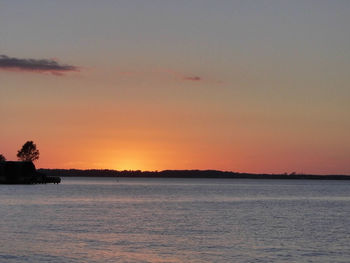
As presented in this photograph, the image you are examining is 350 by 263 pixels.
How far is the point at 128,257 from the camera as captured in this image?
46594mm

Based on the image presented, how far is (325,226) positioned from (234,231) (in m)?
15.6

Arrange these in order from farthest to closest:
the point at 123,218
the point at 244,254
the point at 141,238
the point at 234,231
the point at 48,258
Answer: the point at 123,218
the point at 234,231
the point at 141,238
the point at 244,254
the point at 48,258

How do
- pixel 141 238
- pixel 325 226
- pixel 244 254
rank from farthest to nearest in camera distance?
1. pixel 325 226
2. pixel 141 238
3. pixel 244 254

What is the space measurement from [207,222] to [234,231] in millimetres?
12117

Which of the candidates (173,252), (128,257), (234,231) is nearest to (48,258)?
(128,257)

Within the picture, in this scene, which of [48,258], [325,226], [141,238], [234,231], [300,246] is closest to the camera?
[48,258]

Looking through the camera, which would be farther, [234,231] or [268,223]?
[268,223]

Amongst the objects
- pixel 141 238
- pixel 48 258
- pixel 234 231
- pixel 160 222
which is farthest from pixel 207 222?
pixel 48 258

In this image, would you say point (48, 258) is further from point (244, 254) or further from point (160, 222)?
point (160, 222)

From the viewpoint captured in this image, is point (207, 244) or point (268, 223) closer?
point (207, 244)

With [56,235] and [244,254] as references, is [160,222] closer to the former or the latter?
[56,235]

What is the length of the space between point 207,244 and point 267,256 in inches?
320

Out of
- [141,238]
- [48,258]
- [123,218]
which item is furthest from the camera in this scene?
[123,218]

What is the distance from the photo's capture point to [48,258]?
45.8 metres
